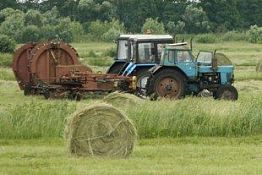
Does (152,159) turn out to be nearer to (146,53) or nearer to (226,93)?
(226,93)

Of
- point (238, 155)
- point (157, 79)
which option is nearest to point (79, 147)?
point (238, 155)

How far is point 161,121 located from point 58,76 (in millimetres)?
9284

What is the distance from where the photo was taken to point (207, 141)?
14.6 metres

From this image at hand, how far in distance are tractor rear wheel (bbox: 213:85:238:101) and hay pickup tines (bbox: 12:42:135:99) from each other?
8.43 feet

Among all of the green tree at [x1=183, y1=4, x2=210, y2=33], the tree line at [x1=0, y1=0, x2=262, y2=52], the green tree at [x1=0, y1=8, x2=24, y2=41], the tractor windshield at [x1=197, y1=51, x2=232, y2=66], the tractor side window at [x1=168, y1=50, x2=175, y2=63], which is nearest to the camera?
the tractor side window at [x1=168, y1=50, x2=175, y2=63]

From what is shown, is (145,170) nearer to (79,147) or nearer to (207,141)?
(79,147)

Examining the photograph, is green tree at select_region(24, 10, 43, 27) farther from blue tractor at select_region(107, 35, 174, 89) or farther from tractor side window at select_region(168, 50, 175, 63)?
tractor side window at select_region(168, 50, 175, 63)

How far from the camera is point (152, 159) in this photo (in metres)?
12.4

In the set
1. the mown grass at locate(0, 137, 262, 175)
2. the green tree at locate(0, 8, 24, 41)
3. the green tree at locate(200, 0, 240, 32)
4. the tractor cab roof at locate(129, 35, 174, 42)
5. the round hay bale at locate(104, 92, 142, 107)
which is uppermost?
the green tree at locate(200, 0, 240, 32)

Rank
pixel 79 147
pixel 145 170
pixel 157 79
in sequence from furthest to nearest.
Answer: pixel 157 79
pixel 79 147
pixel 145 170

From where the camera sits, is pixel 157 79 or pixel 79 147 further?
pixel 157 79

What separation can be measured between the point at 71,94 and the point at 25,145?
377 inches

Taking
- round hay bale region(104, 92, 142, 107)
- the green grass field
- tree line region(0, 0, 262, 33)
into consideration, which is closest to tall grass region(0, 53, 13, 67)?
round hay bale region(104, 92, 142, 107)

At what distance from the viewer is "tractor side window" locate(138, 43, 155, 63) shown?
23734 mm
